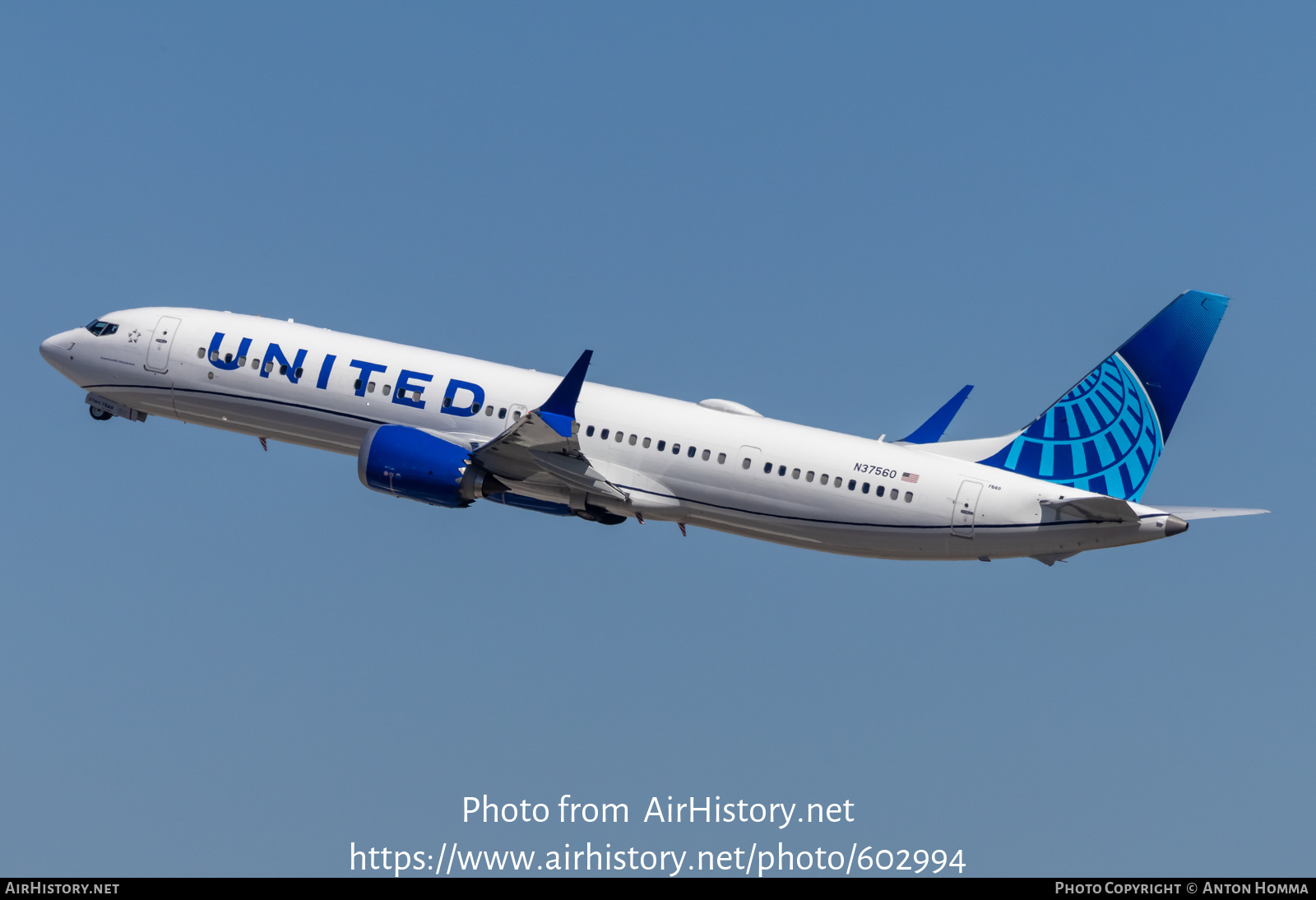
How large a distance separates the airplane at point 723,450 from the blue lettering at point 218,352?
67mm

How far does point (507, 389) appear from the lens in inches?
2163

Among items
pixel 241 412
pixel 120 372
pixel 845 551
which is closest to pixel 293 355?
pixel 241 412

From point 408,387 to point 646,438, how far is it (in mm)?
8166

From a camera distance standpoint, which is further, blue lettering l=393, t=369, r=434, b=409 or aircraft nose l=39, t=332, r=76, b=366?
aircraft nose l=39, t=332, r=76, b=366

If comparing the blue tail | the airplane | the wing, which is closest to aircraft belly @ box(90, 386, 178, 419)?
the airplane

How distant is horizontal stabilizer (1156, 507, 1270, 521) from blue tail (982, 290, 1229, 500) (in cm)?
296

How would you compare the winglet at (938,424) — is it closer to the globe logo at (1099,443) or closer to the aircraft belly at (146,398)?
the globe logo at (1099,443)

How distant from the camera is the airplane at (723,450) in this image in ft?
169

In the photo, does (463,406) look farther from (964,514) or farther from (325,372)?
(964,514)

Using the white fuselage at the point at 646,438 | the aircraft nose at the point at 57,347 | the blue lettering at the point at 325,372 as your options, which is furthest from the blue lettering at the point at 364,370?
the aircraft nose at the point at 57,347

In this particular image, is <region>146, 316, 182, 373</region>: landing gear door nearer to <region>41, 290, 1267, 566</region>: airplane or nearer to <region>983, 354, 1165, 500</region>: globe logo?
<region>41, 290, 1267, 566</region>: airplane

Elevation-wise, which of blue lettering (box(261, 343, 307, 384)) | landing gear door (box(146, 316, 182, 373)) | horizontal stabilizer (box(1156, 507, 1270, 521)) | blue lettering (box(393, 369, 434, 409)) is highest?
landing gear door (box(146, 316, 182, 373))

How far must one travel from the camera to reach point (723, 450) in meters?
53.2

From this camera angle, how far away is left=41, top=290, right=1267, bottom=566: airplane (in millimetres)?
51562
